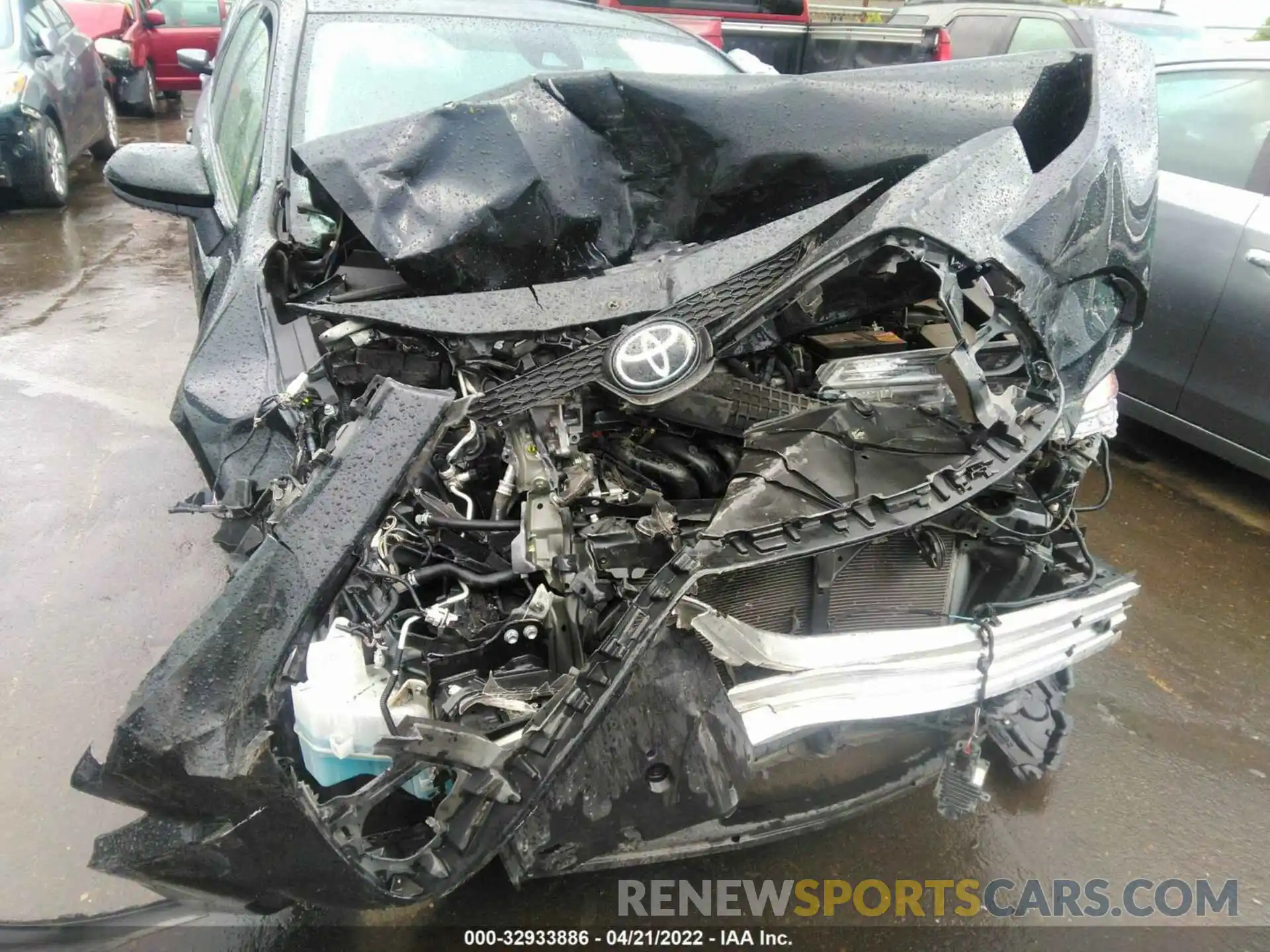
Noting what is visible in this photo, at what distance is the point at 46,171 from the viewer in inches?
231

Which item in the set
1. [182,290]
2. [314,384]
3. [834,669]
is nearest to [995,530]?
[834,669]

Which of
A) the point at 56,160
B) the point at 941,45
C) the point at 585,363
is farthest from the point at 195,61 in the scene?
the point at 941,45

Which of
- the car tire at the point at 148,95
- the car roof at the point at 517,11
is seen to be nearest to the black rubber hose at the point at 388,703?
the car roof at the point at 517,11

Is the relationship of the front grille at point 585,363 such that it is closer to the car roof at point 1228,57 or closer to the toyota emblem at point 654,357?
the toyota emblem at point 654,357

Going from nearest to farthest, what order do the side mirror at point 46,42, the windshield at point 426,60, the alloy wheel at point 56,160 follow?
the windshield at point 426,60 → the side mirror at point 46,42 → the alloy wheel at point 56,160

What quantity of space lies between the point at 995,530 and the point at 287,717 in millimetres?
1390

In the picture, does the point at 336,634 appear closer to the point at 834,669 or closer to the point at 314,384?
the point at 314,384

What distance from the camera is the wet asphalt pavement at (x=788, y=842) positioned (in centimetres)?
194

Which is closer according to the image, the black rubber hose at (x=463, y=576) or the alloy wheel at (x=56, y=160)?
the black rubber hose at (x=463, y=576)

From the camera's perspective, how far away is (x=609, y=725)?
1272 millimetres

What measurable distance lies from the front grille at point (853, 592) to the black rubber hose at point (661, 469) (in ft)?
0.76

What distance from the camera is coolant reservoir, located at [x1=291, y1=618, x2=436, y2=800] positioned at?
126 centimetres

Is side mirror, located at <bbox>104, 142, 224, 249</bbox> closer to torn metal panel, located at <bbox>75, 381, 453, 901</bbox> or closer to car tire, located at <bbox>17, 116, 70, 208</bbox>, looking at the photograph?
torn metal panel, located at <bbox>75, 381, 453, 901</bbox>

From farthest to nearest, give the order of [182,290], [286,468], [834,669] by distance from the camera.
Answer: [182,290] < [286,468] < [834,669]
